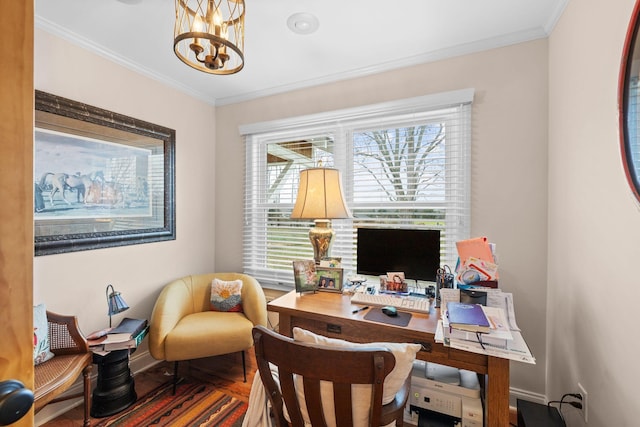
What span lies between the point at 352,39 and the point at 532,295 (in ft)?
6.81

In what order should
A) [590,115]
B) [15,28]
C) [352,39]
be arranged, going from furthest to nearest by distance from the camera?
[352,39]
[590,115]
[15,28]

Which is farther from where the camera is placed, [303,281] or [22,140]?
[303,281]

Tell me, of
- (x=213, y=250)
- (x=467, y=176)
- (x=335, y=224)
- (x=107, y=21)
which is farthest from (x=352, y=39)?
(x=213, y=250)

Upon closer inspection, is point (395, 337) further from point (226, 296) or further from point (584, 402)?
point (226, 296)

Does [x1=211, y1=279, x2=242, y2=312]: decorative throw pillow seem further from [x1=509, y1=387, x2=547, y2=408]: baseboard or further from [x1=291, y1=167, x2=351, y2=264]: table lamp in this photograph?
[x1=509, y1=387, x2=547, y2=408]: baseboard

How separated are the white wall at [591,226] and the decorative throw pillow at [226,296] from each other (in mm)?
2263

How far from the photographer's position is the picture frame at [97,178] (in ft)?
5.79

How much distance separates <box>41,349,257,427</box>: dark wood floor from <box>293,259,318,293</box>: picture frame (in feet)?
3.02

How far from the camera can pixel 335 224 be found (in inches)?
98.6

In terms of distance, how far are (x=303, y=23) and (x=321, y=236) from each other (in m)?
1.37

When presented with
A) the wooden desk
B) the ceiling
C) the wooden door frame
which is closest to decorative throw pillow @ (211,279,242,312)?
the wooden desk

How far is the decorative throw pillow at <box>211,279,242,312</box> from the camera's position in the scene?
2479mm

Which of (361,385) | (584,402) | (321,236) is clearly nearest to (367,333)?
(361,385)

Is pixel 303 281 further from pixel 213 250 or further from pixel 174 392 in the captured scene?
pixel 213 250
